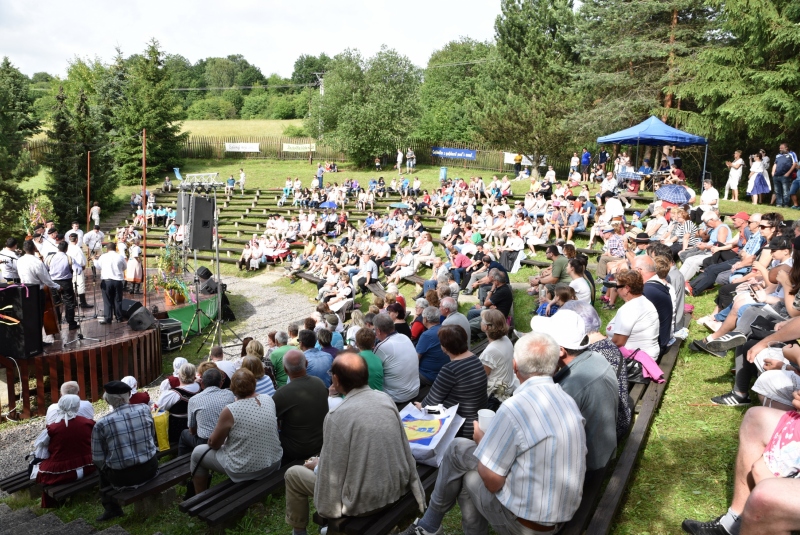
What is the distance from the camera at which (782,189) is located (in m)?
15.5

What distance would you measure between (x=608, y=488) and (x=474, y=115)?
30337 mm

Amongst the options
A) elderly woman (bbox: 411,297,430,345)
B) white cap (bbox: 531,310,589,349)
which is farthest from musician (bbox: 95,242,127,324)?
white cap (bbox: 531,310,589,349)

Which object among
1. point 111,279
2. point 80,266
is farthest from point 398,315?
point 80,266

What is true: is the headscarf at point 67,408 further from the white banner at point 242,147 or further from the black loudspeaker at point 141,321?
the white banner at point 242,147

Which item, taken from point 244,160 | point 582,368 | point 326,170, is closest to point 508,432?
point 582,368

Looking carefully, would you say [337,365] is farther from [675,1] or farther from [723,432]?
[675,1]

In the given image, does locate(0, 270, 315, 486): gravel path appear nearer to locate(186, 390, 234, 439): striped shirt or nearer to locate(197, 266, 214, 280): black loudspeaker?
locate(197, 266, 214, 280): black loudspeaker

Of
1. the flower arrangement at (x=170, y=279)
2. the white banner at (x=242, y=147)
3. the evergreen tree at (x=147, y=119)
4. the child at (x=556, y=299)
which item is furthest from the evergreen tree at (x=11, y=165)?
the child at (x=556, y=299)

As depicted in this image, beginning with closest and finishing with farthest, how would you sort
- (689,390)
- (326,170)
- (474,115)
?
1. (689,390)
2. (474,115)
3. (326,170)

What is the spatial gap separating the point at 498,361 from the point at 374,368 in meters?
1.08

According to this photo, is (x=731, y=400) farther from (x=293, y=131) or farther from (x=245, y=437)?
(x=293, y=131)

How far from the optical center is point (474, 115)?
107ft

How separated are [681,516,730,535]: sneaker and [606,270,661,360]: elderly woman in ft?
5.90

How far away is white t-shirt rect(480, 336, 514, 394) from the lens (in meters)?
4.98
